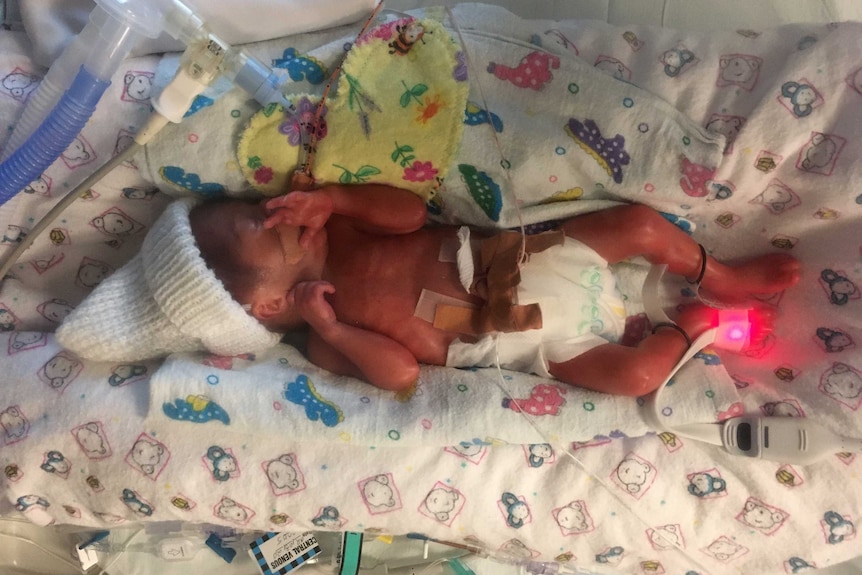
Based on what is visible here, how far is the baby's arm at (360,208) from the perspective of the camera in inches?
40.1

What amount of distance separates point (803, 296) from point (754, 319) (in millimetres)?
86

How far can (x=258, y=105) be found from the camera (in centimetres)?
102

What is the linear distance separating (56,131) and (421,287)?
0.59 m

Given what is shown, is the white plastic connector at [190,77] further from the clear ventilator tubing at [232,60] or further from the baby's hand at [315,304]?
the baby's hand at [315,304]

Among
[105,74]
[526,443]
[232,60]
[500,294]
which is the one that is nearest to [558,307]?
[500,294]

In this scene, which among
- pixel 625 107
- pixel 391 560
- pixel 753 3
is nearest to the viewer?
pixel 625 107

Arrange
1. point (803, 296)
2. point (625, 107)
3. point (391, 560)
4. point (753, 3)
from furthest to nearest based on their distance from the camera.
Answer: point (391, 560) → point (753, 3) → point (803, 296) → point (625, 107)

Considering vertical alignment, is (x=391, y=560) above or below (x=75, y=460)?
below

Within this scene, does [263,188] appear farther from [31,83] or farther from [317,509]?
[317,509]

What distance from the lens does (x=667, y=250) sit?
1.09 m

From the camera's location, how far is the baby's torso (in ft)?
3.65

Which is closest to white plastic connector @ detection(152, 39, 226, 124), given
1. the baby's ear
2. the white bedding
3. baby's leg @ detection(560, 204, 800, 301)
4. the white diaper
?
the white bedding

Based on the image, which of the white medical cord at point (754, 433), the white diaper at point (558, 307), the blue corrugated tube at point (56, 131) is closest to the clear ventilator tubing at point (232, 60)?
the blue corrugated tube at point (56, 131)

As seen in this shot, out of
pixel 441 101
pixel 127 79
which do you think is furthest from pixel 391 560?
pixel 127 79
